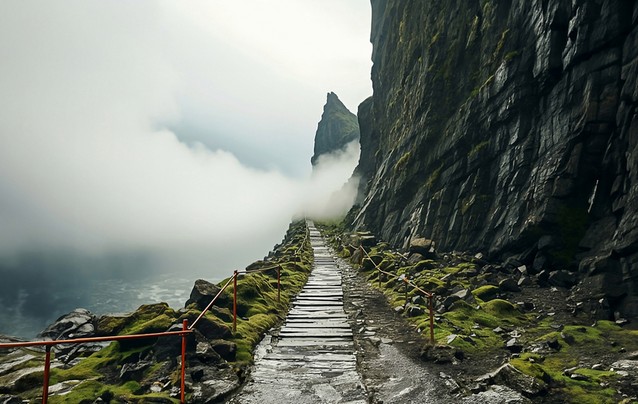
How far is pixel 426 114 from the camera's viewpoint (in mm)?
42906

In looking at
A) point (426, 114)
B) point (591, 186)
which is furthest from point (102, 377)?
point (426, 114)

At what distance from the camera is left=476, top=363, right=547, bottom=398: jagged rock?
26.8ft

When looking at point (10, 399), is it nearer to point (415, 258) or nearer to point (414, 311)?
point (414, 311)

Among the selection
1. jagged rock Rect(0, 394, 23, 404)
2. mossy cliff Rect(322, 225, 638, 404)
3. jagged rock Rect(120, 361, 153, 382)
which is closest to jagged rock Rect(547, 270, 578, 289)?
mossy cliff Rect(322, 225, 638, 404)

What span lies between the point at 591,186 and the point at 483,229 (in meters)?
8.43

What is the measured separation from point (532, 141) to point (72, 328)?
100 feet

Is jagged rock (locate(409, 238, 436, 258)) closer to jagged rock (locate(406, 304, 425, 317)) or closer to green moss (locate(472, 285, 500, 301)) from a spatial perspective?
green moss (locate(472, 285, 500, 301))

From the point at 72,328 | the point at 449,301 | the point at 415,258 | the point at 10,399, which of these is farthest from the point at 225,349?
the point at 415,258

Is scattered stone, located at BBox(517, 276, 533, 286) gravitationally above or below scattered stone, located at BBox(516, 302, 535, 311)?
above

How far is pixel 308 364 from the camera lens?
11109 mm

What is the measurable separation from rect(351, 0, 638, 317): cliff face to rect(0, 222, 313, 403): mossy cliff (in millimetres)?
14144

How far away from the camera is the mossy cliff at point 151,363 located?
8.81 m

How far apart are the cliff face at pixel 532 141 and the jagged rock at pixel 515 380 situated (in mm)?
8609

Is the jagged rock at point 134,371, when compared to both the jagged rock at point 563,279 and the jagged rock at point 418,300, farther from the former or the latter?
the jagged rock at point 563,279
